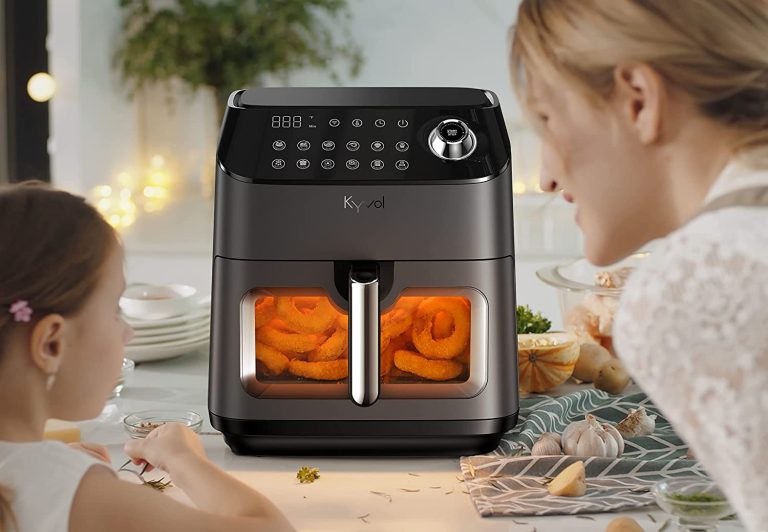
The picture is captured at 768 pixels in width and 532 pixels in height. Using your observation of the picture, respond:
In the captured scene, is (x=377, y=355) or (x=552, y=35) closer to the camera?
(x=552, y=35)

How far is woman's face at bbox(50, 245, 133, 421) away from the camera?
1.02m

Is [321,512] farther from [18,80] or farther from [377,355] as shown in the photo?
[18,80]

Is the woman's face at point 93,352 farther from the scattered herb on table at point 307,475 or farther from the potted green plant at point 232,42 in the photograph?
the potted green plant at point 232,42

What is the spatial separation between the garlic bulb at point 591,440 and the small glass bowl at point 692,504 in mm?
203

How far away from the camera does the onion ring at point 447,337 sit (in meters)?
1.39

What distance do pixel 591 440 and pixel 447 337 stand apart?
220 millimetres

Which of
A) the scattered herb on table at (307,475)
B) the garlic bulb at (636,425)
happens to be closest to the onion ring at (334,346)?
the scattered herb on table at (307,475)

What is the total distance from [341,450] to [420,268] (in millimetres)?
256

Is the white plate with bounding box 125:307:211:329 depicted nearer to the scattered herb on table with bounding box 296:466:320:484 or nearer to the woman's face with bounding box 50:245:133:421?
the scattered herb on table with bounding box 296:466:320:484

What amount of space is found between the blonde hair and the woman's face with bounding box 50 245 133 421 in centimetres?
50

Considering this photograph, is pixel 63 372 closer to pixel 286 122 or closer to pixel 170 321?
pixel 286 122

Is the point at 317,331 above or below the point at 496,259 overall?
below

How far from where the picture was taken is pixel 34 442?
3.24 feet

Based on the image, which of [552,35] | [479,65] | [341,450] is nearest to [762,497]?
[552,35]
